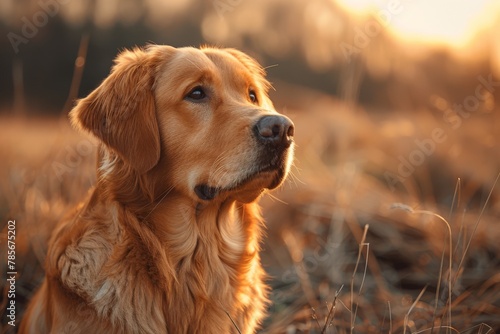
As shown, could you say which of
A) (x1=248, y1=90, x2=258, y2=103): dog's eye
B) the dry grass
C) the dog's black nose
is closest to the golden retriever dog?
the dog's black nose

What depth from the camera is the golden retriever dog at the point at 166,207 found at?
2781 mm

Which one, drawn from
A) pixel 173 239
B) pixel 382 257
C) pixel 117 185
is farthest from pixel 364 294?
pixel 117 185

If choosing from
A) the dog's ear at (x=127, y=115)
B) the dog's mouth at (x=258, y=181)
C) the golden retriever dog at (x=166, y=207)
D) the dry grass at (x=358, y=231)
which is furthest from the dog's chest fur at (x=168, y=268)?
the dry grass at (x=358, y=231)

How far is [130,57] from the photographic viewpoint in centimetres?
333

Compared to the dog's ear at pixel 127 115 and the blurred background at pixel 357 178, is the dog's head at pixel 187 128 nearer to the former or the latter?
the dog's ear at pixel 127 115

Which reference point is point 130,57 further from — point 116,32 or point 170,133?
point 116,32

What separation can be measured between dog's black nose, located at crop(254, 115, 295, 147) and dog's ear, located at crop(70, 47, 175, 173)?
59cm

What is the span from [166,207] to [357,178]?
4.19 metres

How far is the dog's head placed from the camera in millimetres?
2840

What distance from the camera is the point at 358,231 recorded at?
5.68 metres

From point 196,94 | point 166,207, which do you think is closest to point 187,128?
point 196,94

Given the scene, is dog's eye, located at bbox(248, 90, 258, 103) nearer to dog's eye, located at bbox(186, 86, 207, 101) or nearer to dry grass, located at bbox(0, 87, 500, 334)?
dog's eye, located at bbox(186, 86, 207, 101)

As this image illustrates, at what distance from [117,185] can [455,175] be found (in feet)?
18.2

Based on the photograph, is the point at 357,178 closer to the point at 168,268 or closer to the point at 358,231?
the point at 358,231
